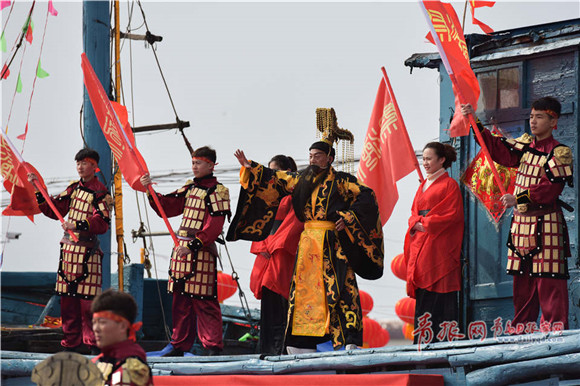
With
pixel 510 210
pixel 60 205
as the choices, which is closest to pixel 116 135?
pixel 60 205

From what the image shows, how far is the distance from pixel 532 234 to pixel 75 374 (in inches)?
131

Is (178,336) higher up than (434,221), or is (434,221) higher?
(434,221)

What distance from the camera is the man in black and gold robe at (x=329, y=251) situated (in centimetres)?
674

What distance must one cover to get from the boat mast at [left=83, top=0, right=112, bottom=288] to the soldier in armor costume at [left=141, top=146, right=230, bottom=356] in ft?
7.14

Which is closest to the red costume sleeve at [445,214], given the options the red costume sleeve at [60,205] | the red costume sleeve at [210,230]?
the red costume sleeve at [210,230]

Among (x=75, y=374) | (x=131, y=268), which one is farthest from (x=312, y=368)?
(x=131, y=268)

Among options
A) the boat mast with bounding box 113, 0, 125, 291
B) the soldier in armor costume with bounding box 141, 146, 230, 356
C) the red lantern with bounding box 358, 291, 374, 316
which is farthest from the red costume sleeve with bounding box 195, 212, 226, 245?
the red lantern with bounding box 358, 291, 374, 316

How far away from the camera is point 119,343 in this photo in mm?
4062

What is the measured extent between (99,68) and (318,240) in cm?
387

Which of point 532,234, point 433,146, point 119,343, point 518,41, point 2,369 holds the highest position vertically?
point 518,41

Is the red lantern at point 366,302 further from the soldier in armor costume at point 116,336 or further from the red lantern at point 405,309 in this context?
Answer: the soldier in armor costume at point 116,336

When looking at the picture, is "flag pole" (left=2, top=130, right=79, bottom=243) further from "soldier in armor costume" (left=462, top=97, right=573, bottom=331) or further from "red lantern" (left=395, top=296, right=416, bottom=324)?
"red lantern" (left=395, top=296, right=416, bottom=324)

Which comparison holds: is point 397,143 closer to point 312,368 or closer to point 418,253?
point 418,253

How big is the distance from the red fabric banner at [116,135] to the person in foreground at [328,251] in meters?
0.85
